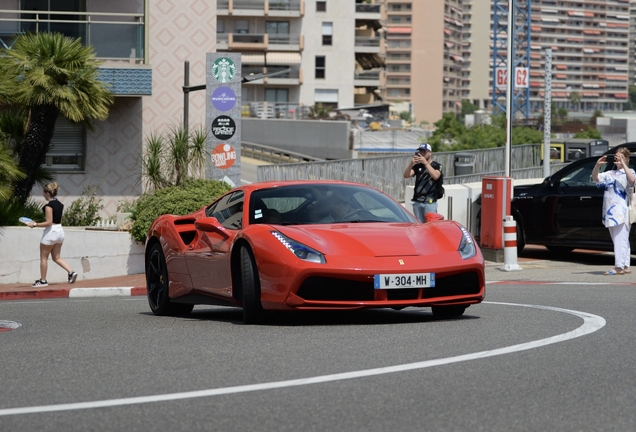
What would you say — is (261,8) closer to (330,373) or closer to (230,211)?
(230,211)

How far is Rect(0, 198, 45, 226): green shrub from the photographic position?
2059 cm

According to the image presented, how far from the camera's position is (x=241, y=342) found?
323 inches

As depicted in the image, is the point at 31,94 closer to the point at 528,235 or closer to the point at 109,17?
the point at 109,17

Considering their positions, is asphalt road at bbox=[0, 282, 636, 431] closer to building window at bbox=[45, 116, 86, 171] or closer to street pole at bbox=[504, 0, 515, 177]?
street pole at bbox=[504, 0, 515, 177]

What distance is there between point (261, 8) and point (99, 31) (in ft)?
224

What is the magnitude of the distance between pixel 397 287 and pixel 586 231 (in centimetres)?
1001

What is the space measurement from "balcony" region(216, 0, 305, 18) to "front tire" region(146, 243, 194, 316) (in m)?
81.5

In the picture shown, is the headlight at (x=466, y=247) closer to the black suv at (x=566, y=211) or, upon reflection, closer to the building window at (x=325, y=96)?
the black suv at (x=566, y=211)

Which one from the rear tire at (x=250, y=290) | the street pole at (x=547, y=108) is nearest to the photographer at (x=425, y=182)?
the rear tire at (x=250, y=290)

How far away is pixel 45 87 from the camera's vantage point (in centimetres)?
2127

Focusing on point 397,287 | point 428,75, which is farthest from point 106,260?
point 428,75

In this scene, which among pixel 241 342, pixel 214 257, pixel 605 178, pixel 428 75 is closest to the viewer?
pixel 241 342

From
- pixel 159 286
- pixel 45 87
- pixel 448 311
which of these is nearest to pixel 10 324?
pixel 159 286

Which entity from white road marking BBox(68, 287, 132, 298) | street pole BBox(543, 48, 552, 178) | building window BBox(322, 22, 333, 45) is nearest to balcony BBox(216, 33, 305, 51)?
building window BBox(322, 22, 333, 45)
